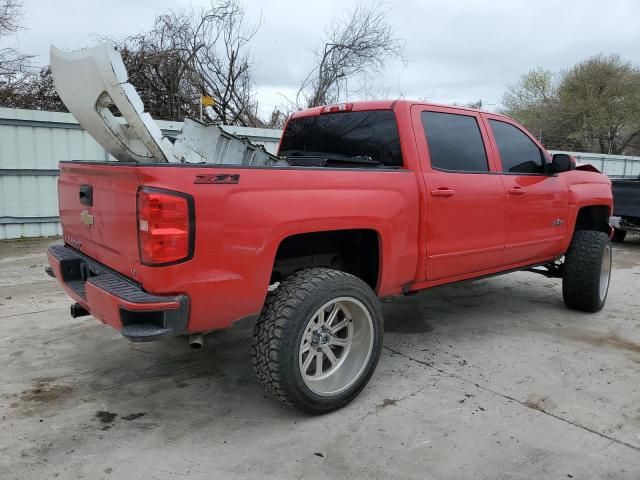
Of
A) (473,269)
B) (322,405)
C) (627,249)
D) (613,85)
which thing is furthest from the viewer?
(613,85)

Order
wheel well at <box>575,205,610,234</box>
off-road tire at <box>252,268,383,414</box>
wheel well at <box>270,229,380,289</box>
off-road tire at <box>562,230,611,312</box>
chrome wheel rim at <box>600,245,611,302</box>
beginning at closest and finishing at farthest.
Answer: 1. off-road tire at <box>252,268,383,414</box>
2. wheel well at <box>270,229,380,289</box>
3. off-road tire at <box>562,230,611,312</box>
4. chrome wheel rim at <box>600,245,611,302</box>
5. wheel well at <box>575,205,610,234</box>

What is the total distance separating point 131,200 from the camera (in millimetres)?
2633

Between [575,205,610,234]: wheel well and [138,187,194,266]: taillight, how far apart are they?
4.51 meters

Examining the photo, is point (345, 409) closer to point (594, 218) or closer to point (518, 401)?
point (518, 401)

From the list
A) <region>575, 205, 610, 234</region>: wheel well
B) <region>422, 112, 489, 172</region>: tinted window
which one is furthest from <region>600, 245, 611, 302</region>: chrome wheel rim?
<region>422, 112, 489, 172</region>: tinted window

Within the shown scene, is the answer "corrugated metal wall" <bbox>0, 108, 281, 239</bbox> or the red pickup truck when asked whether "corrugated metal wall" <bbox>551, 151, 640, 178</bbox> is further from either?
"corrugated metal wall" <bbox>0, 108, 281, 239</bbox>

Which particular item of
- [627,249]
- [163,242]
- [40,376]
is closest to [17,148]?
[40,376]

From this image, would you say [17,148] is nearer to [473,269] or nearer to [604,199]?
[473,269]

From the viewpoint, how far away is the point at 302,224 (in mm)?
2945

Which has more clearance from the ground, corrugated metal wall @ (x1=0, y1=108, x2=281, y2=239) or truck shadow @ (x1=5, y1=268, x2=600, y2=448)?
corrugated metal wall @ (x1=0, y1=108, x2=281, y2=239)

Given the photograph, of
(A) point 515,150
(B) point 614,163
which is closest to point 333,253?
(A) point 515,150

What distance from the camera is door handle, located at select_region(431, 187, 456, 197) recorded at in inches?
145

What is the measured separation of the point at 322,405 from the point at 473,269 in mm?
1802

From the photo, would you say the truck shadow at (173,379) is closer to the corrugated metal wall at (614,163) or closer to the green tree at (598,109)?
the corrugated metal wall at (614,163)
